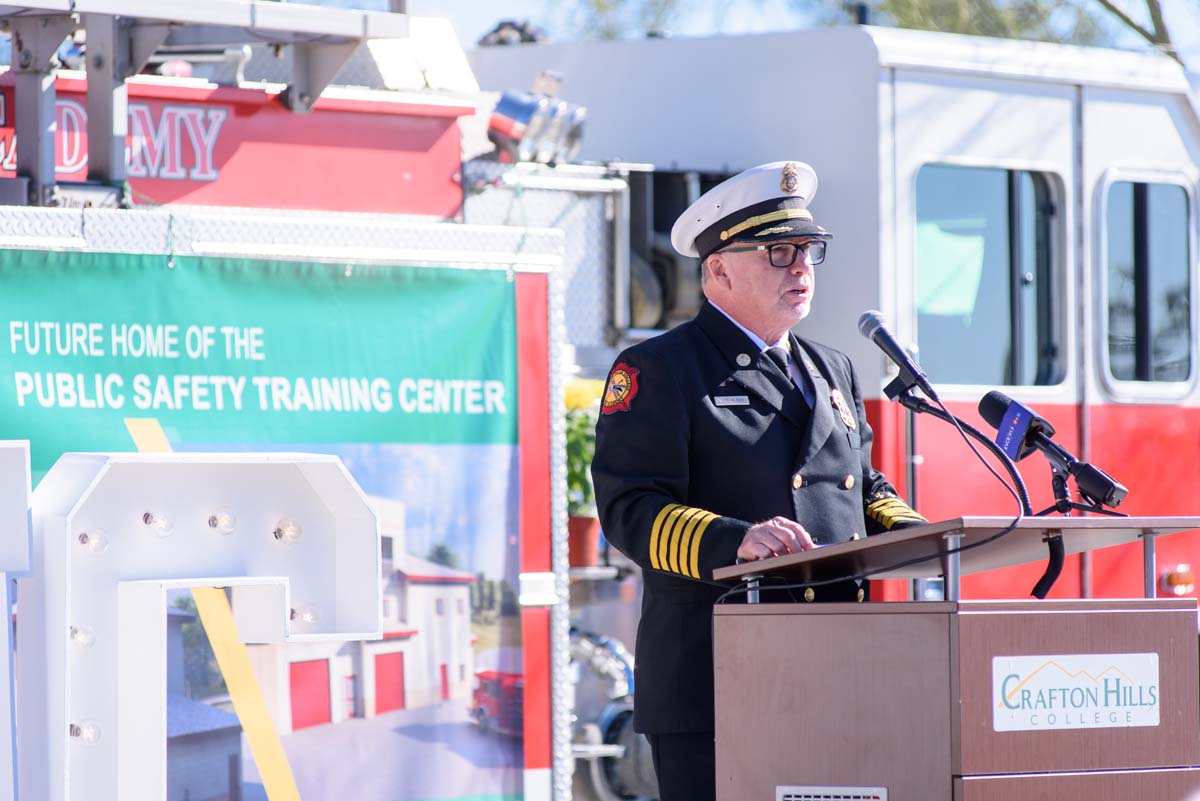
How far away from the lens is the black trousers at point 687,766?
10.1 feet

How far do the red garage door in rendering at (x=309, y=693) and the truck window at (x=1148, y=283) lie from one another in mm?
3337

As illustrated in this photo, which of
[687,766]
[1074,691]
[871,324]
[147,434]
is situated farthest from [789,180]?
[147,434]

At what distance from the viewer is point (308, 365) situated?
4.45 meters

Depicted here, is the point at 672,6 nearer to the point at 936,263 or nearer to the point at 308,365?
the point at 936,263

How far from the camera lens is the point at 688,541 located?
2.98m

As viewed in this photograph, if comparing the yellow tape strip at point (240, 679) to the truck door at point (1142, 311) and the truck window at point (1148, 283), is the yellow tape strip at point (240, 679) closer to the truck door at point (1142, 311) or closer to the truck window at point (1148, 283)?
the truck door at point (1142, 311)

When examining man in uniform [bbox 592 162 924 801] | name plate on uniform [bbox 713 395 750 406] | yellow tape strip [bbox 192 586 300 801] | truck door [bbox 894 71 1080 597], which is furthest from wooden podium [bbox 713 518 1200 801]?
truck door [bbox 894 71 1080 597]

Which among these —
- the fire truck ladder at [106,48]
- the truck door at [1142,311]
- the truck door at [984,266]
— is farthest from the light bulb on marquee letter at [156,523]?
the truck door at [1142,311]

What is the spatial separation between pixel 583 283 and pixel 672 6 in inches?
431

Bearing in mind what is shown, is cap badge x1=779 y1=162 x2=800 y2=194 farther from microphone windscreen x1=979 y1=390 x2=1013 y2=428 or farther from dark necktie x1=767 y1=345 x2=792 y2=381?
microphone windscreen x1=979 y1=390 x2=1013 y2=428

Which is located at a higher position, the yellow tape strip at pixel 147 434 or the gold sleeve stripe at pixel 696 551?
the yellow tape strip at pixel 147 434

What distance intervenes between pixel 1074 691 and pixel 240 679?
234 centimetres

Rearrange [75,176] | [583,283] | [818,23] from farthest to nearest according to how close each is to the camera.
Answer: [818,23] < [583,283] < [75,176]

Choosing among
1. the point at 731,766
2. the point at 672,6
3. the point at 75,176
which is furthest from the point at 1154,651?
the point at 672,6
